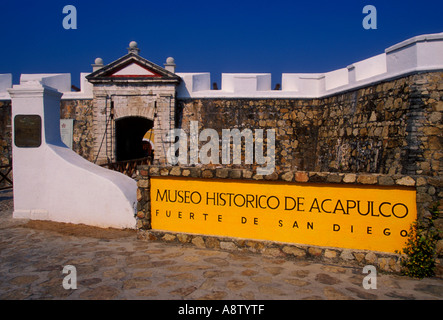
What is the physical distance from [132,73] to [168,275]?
9.33m

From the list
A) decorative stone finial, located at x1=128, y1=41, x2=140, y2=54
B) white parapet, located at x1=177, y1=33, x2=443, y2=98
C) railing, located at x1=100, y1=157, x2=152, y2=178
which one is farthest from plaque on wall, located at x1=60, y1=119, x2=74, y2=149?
white parapet, located at x1=177, y1=33, x2=443, y2=98

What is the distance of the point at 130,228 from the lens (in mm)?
5324

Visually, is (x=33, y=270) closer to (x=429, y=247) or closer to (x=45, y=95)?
(x=45, y=95)

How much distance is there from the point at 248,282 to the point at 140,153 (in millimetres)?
12555

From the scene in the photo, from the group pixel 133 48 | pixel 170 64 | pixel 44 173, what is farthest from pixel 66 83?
pixel 44 173

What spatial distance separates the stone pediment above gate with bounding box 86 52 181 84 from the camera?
444 inches

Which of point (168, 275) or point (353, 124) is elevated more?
point (353, 124)

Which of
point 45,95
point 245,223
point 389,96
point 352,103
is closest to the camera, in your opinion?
point 245,223

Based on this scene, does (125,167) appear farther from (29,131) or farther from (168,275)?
(168,275)

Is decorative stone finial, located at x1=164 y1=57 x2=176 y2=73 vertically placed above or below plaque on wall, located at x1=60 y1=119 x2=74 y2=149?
above

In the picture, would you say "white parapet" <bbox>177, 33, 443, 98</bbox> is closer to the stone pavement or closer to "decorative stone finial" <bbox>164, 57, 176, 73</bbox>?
"decorative stone finial" <bbox>164, 57, 176, 73</bbox>

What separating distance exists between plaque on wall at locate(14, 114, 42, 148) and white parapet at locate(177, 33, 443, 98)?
6.40m

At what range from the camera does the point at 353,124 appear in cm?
923

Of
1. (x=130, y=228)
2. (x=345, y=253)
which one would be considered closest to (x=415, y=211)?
(x=345, y=253)
